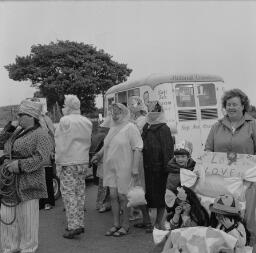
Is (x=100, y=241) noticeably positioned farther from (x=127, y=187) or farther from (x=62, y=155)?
(x=62, y=155)

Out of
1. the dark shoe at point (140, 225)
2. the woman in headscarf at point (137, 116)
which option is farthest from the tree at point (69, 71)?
the dark shoe at point (140, 225)

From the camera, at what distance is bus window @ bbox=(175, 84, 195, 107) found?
12.6 metres

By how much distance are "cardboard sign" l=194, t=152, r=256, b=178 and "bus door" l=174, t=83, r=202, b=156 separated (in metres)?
7.87

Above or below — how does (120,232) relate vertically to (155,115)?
below

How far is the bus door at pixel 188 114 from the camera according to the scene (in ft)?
40.6

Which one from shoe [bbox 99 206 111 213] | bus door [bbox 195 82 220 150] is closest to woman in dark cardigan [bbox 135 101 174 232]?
shoe [bbox 99 206 111 213]

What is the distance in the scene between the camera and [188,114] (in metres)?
12.6

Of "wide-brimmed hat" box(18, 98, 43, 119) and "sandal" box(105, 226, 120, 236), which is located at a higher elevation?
"wide-brimmed hat" box(18, 98, 43, 119)

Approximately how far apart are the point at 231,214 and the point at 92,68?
46.6 m

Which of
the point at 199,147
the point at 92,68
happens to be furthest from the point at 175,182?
the point at 92,68

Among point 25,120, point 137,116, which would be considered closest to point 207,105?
point 137,116

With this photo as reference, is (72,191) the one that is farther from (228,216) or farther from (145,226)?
(228,216)

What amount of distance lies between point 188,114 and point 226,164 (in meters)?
8.40

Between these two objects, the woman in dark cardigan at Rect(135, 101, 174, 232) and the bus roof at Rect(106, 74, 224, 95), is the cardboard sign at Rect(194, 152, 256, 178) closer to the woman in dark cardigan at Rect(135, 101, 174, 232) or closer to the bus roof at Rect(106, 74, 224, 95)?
the woman in dark cardigan at Rect(135, 101, 174, 232)
